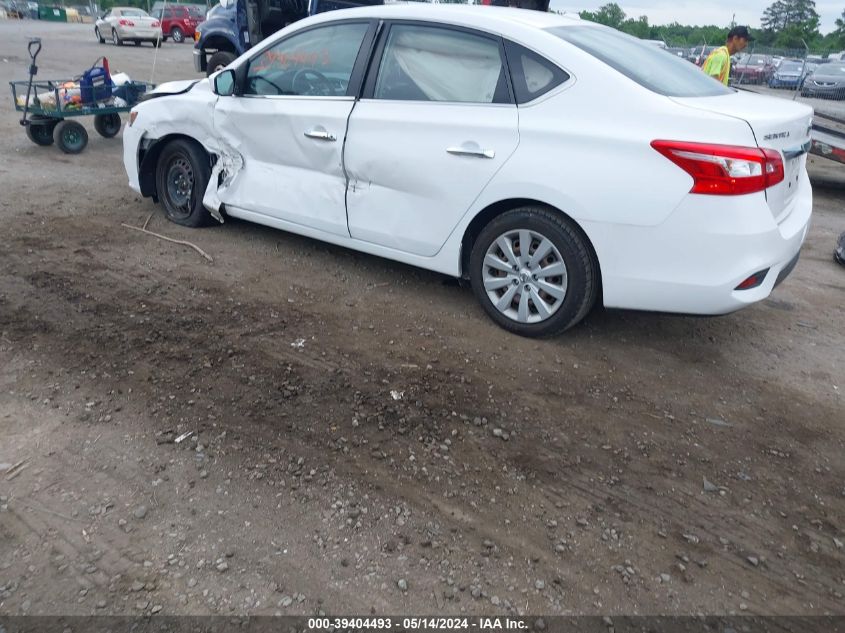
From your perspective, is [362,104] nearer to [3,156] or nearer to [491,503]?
[491,503]

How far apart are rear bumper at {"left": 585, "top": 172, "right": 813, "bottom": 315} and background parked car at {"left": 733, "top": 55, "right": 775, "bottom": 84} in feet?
105

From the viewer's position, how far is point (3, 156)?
829 cm

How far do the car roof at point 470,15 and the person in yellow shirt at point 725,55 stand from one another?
147 inches

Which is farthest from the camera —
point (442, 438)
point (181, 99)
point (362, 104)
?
point (181, 99)

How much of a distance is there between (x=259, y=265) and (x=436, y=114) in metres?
1.81

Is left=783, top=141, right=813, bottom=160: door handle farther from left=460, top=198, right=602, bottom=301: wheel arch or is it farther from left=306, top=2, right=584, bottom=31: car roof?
left=306, top=2, right=584, bottom=31: car roof

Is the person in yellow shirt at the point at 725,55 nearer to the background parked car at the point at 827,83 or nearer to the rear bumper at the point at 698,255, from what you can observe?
the rear bumper at the point at 698,255

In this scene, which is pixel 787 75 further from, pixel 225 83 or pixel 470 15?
pixel 225 83

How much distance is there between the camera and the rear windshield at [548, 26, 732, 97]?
4.03 meters

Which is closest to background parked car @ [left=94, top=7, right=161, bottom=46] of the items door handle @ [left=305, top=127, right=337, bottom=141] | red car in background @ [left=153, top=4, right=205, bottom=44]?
red car in background @ [left=153, top=4, right=205, bottom=44]

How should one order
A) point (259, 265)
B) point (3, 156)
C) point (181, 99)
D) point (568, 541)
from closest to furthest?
point (568, 541) < point (259, 265) < point (181, 99) < point (3, 156)

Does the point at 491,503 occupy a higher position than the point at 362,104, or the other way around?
the point at 362,104

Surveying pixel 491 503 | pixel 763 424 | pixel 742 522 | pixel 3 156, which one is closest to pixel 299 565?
pixel 491 503

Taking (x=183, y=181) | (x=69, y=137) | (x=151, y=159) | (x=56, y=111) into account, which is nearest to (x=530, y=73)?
(x=183, y=181)
